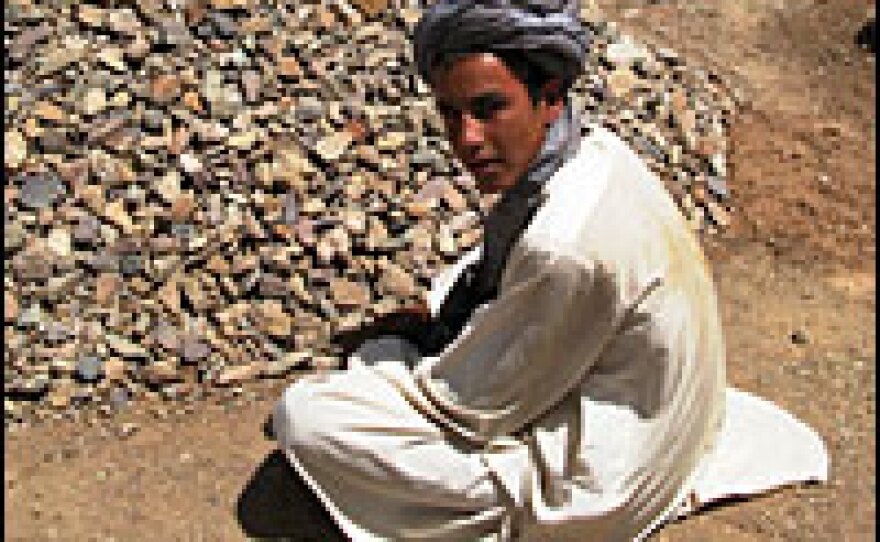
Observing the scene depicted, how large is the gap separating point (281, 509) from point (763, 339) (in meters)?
1.83

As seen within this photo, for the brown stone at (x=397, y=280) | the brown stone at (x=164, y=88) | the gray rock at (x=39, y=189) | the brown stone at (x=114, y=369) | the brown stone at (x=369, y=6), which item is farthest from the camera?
the brown stone at (x=369, y=6)

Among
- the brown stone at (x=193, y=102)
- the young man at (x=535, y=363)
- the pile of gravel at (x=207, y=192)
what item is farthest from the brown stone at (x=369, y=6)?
the young man at (x=535, y=363)

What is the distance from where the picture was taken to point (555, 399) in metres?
3.10

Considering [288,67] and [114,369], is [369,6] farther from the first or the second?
[114,369]

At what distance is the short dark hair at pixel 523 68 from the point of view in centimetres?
289

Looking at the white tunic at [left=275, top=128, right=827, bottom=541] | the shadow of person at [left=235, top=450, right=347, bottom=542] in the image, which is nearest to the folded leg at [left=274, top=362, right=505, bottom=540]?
the white tunic at [left=275, top=128, right=827, bottom=541]

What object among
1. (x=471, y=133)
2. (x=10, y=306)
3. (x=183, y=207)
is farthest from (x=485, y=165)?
(x=10, y=306)

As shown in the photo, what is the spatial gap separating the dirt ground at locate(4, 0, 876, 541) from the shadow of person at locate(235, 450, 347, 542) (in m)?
0.04

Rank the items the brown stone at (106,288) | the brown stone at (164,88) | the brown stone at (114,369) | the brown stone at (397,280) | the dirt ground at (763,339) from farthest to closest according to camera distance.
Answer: the brown stone at (164,88)
the brown stone at (397,280)
the brown stone at (106,288)
the brown stone at (114,369)
the dirt ground at (763,339)

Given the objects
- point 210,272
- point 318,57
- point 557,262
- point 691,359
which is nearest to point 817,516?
point 691,359

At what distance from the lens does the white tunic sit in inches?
115

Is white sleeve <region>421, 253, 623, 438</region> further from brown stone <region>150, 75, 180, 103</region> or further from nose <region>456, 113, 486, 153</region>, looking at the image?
brown stone <region>150, 75, 180, 103</region>

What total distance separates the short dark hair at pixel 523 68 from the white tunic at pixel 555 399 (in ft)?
0.63

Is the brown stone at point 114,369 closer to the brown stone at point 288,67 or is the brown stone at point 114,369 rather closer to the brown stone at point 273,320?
the brown stone at point 273,320
